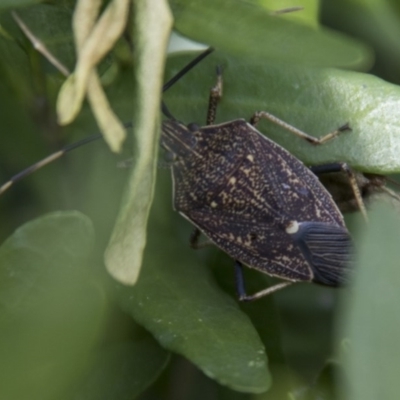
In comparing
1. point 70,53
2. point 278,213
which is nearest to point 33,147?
point 70,53

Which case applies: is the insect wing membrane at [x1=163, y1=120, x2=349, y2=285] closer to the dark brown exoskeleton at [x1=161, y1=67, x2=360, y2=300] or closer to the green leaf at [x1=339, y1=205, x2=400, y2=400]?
the dark brown exoskeleton at [x1=161, y1=67, x2=360, y2=300]

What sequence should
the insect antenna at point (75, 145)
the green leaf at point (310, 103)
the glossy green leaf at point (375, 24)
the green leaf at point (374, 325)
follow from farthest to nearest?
the glossy green leaf at point (375, 24)
the insect antenna at point (75, 145)
the green leaf at point (310, 103)
the green leaf at point (374, 325)

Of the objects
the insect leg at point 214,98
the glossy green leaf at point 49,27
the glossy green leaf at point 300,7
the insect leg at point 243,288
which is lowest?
the insect leg at point 243,288

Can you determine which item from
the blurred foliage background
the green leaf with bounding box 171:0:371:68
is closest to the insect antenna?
the blurred foliage background

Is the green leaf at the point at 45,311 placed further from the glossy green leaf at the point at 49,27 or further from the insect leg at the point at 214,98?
the insect leg at the point at 214,98

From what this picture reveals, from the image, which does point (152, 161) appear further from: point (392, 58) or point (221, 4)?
point (392, 58)

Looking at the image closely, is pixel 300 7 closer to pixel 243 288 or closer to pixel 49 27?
pixel 49 27

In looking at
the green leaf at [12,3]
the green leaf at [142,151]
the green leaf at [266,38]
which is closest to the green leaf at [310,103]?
the green leaf at [266,38]
